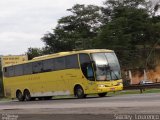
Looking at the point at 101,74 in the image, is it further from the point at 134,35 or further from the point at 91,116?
the point at 134,35

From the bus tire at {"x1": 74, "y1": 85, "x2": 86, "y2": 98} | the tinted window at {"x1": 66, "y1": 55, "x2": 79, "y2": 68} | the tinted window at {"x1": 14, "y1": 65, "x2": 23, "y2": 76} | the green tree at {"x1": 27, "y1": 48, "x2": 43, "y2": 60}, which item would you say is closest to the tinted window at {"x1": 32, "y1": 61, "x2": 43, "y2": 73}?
the tinted window at {"x1": 14, "y1": 65, "x2": 23, "y2": 76}

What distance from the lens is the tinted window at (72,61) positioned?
32.5 m

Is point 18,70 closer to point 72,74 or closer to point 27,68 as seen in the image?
point 27,68

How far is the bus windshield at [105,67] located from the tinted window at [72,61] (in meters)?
1.36

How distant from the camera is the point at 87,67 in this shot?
3191cm

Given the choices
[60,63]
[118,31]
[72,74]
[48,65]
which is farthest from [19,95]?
[118,31]

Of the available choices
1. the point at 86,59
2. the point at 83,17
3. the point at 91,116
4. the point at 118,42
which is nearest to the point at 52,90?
the point at 86,59

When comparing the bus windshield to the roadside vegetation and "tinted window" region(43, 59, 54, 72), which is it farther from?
the roadside vegetation

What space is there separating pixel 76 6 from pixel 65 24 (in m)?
4.19

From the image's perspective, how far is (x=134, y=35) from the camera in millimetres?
75938

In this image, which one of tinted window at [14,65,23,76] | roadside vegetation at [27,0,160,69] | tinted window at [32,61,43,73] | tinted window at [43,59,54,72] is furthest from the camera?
roadside vegetation at [27,0,160,69]

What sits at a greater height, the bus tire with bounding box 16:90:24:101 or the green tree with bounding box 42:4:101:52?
the green tree with bounding box 42:4:101:52

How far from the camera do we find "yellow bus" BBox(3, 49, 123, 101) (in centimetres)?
3183

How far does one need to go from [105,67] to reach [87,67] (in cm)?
117
